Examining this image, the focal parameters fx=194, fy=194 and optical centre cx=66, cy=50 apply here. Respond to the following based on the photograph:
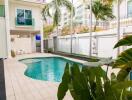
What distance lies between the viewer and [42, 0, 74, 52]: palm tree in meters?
20.3

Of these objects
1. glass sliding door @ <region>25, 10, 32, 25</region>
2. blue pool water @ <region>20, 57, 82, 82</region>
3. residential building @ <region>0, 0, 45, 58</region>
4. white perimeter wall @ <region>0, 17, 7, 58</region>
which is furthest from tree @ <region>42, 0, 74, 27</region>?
white perimeter wall @ <region>0, 17, 7, 58</region>

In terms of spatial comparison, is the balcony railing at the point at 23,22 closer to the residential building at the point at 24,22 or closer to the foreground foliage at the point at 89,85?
the residential building at the point at 24,22

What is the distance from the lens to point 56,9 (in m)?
20.6

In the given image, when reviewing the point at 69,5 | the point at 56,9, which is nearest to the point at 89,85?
the point at 56,9

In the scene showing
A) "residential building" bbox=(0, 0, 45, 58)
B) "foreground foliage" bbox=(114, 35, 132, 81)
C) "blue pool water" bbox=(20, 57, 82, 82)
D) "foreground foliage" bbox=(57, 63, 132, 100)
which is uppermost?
"residential building" bbox=(0, 0, 45, 58)

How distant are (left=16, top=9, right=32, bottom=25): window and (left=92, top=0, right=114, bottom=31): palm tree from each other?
24.4ft

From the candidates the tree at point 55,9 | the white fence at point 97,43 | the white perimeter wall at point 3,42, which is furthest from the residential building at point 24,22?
the white perimeter wall at point 3,42

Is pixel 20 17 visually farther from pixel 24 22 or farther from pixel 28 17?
pixel 28 17

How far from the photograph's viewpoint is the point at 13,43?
2231 cm

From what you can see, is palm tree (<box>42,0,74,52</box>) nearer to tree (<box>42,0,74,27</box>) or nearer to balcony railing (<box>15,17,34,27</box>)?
tree (<box>42,0,74,27</box>)

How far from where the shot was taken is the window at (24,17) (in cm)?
2133

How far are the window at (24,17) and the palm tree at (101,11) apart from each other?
743 cm

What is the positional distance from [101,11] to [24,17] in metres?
8.53

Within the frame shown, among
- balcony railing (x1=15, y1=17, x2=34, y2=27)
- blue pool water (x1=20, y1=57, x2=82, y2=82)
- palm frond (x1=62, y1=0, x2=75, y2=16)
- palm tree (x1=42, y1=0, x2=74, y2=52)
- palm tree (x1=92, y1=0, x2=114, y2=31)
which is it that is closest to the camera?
blue pool water (x1=20, y1=57, x2=82, y2=82)
